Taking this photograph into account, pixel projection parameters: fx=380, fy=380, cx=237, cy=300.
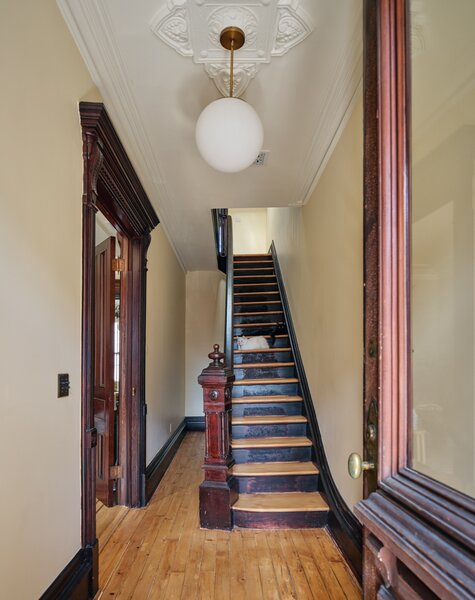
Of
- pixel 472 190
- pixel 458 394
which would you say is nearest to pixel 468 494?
pixel 458 394

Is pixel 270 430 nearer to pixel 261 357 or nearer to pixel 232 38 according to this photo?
pixel 261 357

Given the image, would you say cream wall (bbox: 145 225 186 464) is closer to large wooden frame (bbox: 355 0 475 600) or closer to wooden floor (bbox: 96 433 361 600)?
wooden floor (bbox: 96 433 361 600)

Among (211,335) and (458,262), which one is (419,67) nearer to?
(458,262)

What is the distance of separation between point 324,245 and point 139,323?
153cm

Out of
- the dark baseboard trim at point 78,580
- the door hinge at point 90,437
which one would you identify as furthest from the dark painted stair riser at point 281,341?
the dark baseboard trim at point 78,580

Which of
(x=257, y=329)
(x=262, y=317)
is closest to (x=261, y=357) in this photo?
(x=257, y=329)

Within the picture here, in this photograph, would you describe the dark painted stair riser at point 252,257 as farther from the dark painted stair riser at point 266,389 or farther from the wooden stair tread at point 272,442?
the wooden stair tread at point 272,442

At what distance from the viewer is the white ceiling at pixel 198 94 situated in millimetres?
1575

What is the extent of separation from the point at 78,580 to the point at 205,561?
83cm

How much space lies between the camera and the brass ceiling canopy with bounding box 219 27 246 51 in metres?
1.63

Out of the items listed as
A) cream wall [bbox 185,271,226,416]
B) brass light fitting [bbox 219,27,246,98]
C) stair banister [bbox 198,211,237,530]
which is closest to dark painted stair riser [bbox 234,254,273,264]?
cream wall [bbox 185,271,226,416]

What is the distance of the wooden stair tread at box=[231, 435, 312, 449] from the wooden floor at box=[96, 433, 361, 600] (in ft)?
1.88

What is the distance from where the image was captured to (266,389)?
3.64m

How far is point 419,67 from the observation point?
0.85 m
